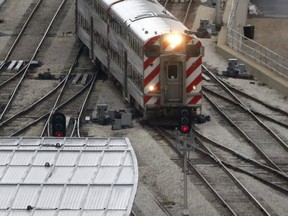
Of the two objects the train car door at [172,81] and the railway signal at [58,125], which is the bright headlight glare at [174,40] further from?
the railway signal at [58,125]

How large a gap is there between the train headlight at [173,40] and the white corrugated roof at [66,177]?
10.9 m

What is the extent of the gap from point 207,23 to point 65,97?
12.1 m

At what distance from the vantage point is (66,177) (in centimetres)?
2062

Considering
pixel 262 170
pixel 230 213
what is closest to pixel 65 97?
pixel 262 170

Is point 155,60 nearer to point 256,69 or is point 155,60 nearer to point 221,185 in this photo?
point 221,185

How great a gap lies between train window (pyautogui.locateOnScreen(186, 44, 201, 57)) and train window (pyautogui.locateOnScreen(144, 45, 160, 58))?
0.86 metres

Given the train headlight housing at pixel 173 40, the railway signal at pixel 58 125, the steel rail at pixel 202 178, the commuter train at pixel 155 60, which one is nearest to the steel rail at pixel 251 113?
the commuter train at pixel 155 60

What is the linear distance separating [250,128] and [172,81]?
116 inches

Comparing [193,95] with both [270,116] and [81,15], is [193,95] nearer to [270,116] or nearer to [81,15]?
[270,116]

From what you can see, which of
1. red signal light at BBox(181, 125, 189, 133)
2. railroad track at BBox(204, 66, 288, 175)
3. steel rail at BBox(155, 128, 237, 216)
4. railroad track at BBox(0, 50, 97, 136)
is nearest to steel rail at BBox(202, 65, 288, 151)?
railroad track at BBox(204, 66, 288, 175)

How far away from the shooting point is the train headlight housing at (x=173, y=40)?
109ft

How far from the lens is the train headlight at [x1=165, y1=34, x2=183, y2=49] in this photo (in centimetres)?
3322

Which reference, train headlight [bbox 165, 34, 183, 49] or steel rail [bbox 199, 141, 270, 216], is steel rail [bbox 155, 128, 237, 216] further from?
train headlight [bbox 165, 34, 183, 49]

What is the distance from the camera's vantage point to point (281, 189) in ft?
94.5
